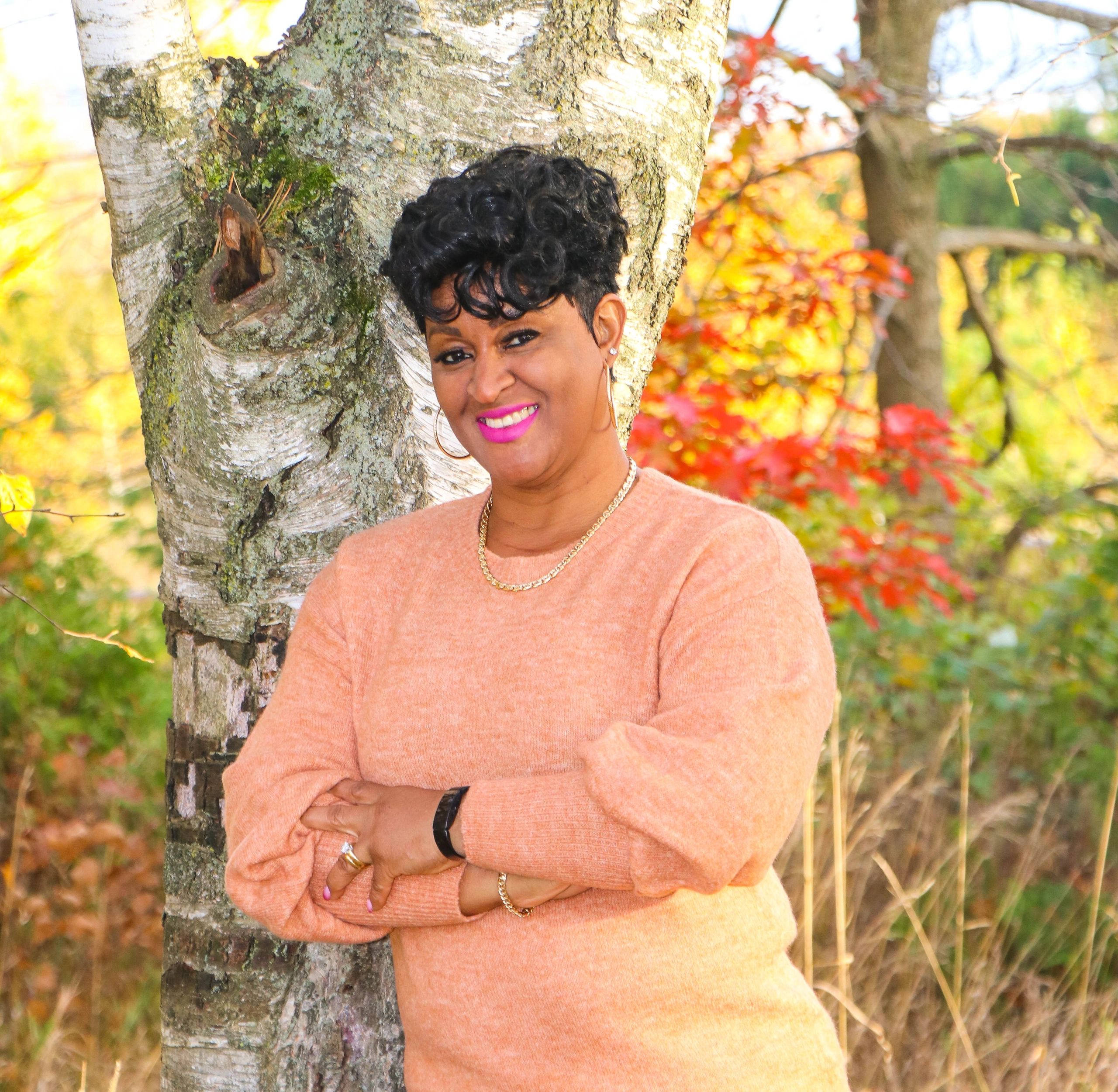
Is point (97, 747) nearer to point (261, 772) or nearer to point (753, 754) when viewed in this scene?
point (261, 772)

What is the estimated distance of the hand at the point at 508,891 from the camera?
4.73ft

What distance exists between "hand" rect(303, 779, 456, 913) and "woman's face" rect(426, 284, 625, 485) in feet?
1.51

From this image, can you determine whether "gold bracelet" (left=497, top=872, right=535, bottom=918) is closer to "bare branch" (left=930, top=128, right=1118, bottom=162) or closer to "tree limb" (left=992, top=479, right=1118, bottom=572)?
"tree limb" (left=992, top=479, right=1118, bottom=572)

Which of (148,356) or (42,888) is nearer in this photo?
(148,356)

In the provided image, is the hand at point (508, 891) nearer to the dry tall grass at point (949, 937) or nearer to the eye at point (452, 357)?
the eye at point (452, 357)

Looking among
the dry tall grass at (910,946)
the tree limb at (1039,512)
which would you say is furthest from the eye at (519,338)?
the tree limb at (1039,512)

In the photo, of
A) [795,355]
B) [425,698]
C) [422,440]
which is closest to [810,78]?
[795,355]

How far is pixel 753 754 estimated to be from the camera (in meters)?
1.36

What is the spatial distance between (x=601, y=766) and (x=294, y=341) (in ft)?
2.80

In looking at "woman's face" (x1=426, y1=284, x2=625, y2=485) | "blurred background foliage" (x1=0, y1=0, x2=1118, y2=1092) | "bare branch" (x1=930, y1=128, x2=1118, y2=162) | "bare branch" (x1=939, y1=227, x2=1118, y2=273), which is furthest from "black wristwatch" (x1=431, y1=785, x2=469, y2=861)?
"bare branch" (x1=939, y1=227, x2=1118, y2=273)

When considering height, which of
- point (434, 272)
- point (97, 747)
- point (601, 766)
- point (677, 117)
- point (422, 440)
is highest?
point (677, 117)

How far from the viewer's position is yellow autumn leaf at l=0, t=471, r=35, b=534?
1.92 m

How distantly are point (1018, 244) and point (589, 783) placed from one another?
254 inches

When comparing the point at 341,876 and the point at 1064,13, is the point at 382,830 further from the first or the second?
the point at 1064,13
